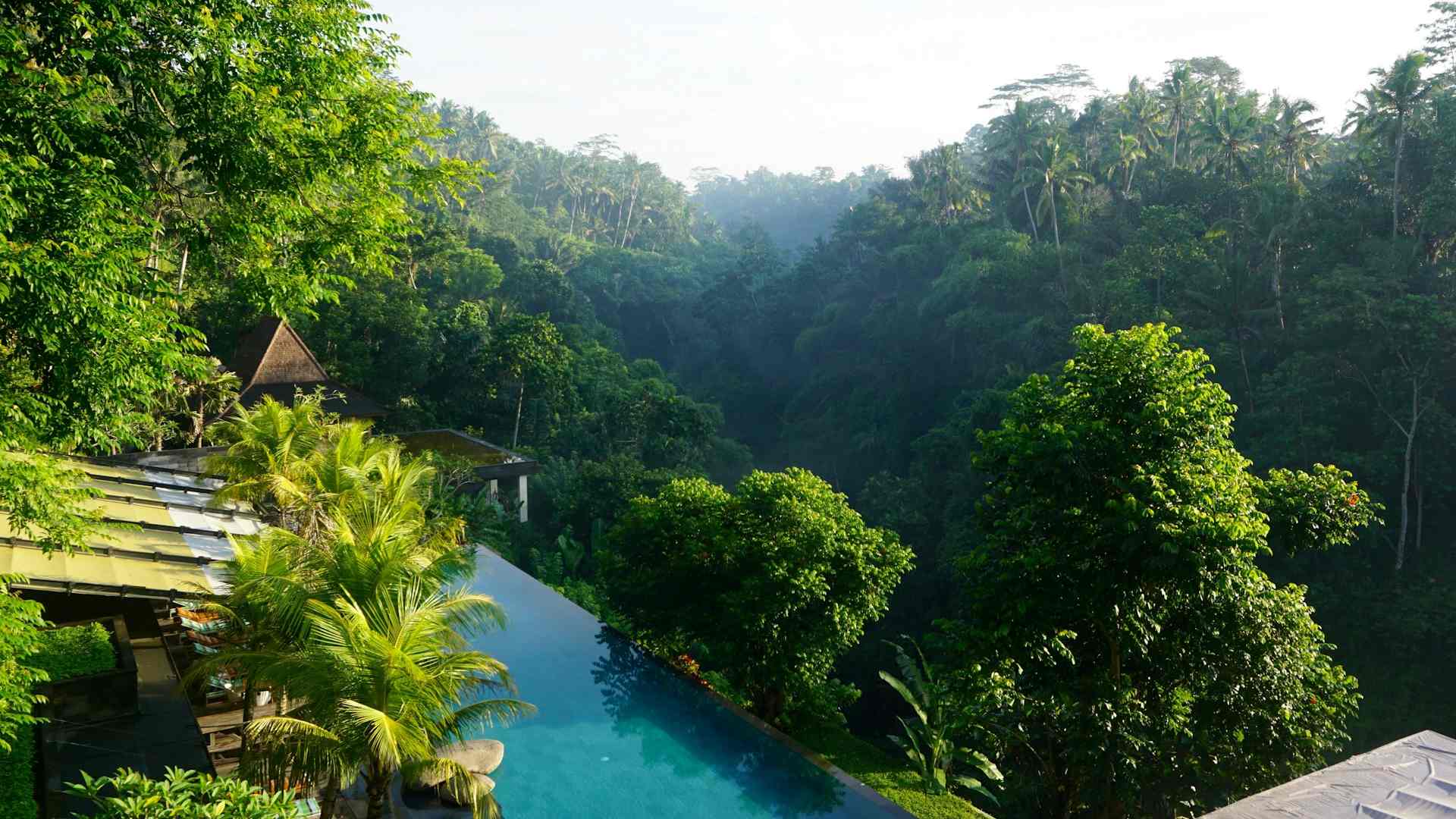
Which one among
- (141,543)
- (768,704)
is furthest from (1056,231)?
(141,543)

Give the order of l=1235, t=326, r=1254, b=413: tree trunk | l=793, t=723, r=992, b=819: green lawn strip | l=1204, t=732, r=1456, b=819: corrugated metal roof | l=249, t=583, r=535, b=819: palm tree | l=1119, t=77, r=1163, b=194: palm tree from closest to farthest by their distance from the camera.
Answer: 1. l=1204, t=732, r=1456, b=819: corrugated metal roof
2. l=249, t=583, r=535, b=819: palm tree
3. l=793, t=723, r=992, b=819: green lawn strip
4. l=1235, t=326, r=1254, b=413: tree trunk
5. l=1119, t=77, r=1163, b=194: palm tree

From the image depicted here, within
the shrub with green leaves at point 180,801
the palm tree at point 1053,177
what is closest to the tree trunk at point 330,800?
the shrub with green leaves at point 180,801

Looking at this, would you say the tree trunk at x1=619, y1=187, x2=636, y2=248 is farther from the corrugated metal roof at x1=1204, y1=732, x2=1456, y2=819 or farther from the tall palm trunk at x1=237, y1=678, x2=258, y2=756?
the corrugated metal roof at x1=1204, y1=732, x2=1456, y2=819

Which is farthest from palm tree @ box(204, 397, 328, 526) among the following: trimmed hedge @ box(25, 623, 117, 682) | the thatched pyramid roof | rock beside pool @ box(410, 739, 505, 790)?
the thatched pyramid roof

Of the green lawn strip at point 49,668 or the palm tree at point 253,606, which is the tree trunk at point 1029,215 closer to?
the palm tree at point 253,606

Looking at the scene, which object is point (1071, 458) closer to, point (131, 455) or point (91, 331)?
point (91, 331)

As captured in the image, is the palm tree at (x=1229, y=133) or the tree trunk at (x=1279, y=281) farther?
the palm tree at (x=1229, y=133)

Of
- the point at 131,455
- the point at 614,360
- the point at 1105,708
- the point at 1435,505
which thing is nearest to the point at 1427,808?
the point at 1105,708
